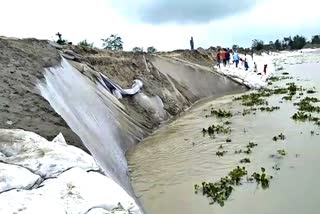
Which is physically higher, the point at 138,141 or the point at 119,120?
the point at 119,120

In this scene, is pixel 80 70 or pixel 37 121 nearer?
pixel 37 121

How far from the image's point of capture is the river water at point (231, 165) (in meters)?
5.83

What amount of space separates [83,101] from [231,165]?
385 cm

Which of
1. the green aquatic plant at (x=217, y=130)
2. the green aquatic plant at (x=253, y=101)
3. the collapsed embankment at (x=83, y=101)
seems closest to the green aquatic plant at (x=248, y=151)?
the green aquatic plant at (x=217, y=130)

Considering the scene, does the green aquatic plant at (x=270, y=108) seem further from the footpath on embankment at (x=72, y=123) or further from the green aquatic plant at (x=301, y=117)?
the footpath on embankment at (x=72, y=123)

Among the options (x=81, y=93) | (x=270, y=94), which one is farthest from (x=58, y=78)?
(x=270, y=94)

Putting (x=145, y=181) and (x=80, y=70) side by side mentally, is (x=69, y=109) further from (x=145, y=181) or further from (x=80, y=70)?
(x=80, y=70)

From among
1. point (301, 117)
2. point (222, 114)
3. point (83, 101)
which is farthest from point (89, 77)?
point (301, 117)

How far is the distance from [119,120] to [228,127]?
132 inches

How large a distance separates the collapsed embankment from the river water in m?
0.57

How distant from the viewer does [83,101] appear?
30.5 feet

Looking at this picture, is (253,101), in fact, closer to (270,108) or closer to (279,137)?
(270,108)

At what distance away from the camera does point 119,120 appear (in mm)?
10469

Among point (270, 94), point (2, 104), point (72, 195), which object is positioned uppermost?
point (2, 104)
